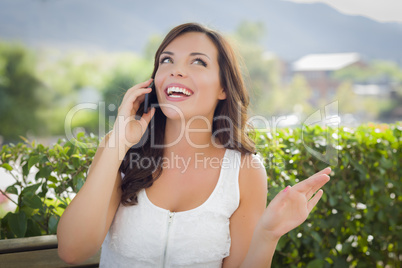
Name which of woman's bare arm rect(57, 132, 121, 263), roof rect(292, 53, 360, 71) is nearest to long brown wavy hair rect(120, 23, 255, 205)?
woman's bare arm rect(57, 132, 121, 263)

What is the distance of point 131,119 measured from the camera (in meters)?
1.28

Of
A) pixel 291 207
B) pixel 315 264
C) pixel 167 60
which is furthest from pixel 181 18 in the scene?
pixel 291 207

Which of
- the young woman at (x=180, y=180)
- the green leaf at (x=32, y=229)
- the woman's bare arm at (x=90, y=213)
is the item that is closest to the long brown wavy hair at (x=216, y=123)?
the young woman at (x=180, y=180)

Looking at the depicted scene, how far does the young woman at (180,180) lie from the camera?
1.16m

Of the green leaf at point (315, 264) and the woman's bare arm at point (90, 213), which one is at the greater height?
the woman's bare arm at point (90, 213)

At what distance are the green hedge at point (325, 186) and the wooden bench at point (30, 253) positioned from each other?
187 mm

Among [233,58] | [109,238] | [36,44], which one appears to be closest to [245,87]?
[233,58]

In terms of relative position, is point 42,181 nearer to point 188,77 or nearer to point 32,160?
point 32,160

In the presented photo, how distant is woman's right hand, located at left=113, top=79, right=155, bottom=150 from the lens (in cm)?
122

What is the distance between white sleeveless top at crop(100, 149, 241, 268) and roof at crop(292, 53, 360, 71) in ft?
130

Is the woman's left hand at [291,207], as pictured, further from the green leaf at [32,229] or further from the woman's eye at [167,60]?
the green leaf at [32,229]

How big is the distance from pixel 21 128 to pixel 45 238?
26555mm

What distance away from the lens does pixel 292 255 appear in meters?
1.77

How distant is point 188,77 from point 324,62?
43.8 m
